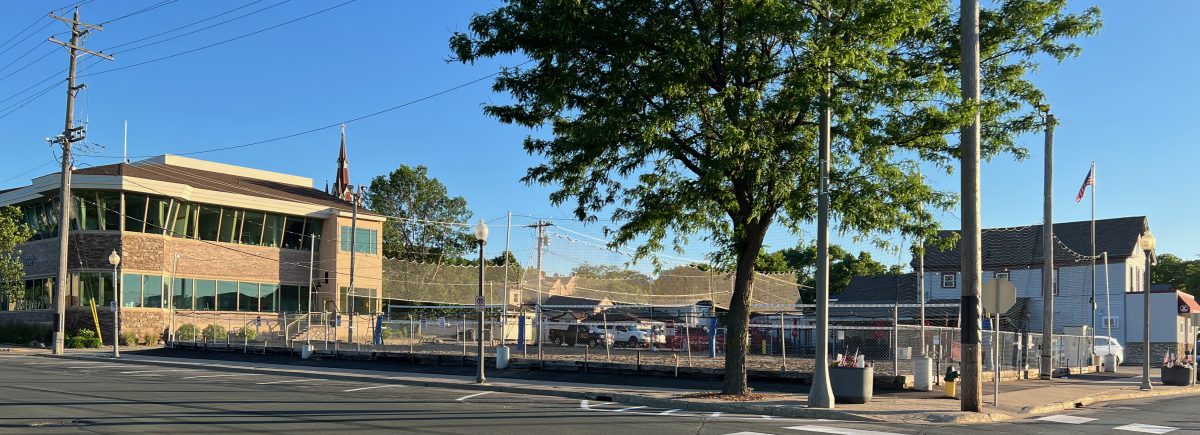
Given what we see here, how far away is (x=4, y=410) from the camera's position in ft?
48.4

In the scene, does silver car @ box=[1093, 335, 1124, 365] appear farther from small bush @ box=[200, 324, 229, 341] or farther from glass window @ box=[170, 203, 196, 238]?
glass window @ box=[170, 203, 196, 238]

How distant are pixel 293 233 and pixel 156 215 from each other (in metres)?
8.74

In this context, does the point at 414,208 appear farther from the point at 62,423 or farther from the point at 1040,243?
the point at 62,423

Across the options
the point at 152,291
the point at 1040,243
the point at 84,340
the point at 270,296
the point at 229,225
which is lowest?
the point at 84,340

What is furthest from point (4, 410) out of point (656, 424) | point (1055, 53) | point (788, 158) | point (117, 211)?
point (117, 211)

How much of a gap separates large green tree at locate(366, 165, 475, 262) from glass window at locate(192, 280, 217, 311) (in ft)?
100

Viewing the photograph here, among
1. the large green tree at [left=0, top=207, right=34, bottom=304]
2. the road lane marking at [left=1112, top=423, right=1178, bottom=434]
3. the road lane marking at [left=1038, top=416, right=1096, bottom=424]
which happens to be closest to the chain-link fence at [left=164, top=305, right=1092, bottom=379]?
the road lane marking at [left=1038, top=416, right=1096, bottom=424]

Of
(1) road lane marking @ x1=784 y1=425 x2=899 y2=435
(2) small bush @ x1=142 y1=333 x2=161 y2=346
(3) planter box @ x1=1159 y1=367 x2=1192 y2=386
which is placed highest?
(1) road lane marking @ x1=784 y1=425 x2=899 y2=435

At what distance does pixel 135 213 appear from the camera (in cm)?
4719

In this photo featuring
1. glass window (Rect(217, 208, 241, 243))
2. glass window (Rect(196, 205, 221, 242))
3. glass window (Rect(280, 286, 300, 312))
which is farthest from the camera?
glass window (Rect(280, 286, 300, 312))

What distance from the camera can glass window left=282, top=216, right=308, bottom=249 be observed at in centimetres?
5481

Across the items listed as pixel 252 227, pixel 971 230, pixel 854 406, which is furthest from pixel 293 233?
pixel 971 230

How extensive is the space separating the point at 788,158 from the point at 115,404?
13266 mm

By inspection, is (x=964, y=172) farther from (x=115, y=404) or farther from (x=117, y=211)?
(x=117, y=211)
